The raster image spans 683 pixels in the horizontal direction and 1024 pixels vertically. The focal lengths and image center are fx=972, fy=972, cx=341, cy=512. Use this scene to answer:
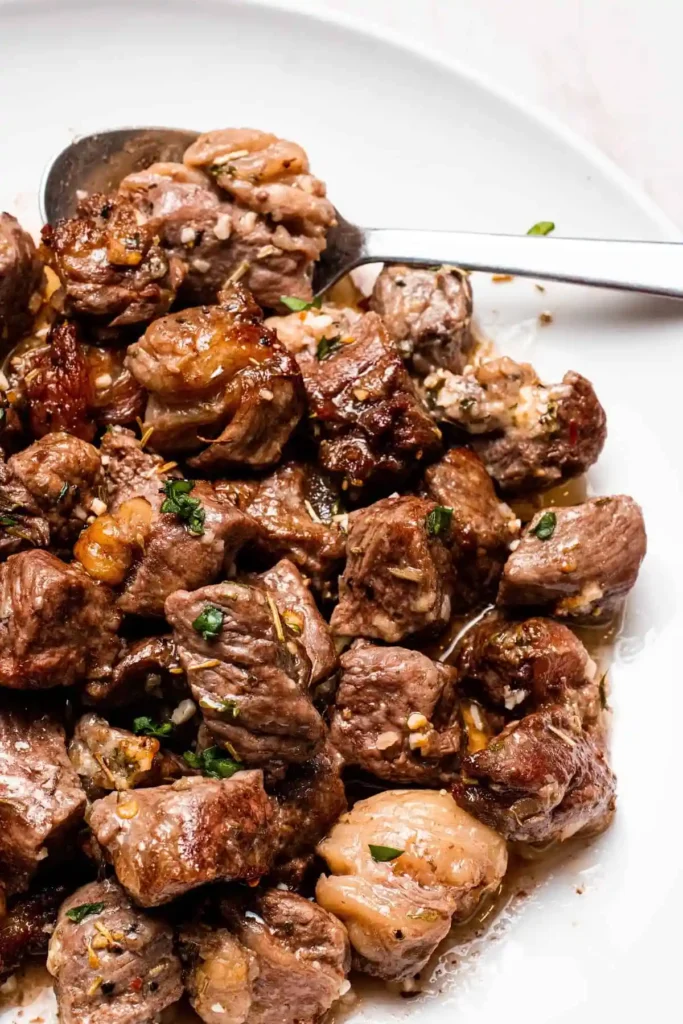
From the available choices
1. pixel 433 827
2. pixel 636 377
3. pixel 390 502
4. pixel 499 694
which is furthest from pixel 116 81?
pixel 433 827

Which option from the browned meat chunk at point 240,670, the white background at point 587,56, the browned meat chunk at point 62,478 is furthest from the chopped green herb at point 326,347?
the white background at point 587,56

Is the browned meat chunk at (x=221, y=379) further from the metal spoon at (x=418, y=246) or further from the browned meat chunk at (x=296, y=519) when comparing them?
the metal spoon at (x=418, y=246)

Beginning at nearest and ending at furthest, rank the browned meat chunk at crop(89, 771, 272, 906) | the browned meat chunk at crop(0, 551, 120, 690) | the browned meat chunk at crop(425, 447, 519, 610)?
1. the browned meat chunk at crop(89, 771, 272, 906)
2. the browned meat chunk at crop(0, 551, 120, 690)
3. the browned meat chunk at crop(425, 447, 519, 610)

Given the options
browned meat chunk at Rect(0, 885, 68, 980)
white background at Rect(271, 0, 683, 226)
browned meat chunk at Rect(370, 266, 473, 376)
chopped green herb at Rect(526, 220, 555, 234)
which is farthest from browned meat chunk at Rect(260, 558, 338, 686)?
white background at Rect(271, 0, 683, 226)

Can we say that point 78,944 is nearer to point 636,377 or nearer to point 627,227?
point 636,377

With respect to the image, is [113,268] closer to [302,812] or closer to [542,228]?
[542,228]

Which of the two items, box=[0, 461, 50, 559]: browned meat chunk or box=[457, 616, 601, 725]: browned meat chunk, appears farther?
box=[457, 616, 601, 725]: browned meat chunk

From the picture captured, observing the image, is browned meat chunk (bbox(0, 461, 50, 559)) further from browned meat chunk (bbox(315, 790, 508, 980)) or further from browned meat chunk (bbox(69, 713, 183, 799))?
browned meat chunk (bbox(315, 790, 508, 980))
